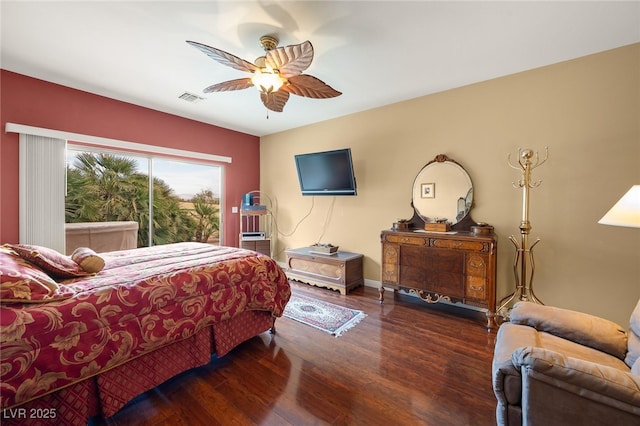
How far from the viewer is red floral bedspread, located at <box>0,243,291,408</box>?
1.23m

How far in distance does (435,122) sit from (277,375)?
3315 mm

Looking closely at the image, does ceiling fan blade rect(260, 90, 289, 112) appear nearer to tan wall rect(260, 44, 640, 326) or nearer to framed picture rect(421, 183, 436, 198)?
tan wall rect(260, 44, 640, 326)

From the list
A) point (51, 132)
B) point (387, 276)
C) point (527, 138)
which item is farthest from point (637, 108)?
point (51, 132)

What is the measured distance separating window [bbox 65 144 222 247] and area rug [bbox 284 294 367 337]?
7.62 ft

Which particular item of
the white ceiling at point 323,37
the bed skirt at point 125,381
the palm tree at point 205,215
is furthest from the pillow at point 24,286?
the palm tree at point 205,215

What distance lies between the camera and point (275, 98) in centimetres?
254

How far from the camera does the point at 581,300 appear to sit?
8.50ft

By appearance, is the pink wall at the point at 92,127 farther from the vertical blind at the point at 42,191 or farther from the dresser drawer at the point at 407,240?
the dresser drawer at the point at 407,240

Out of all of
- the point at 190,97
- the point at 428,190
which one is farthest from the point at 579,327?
the point at 190,97

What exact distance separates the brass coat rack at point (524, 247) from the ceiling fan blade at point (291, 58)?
90.0 inches

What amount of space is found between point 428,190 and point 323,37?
220cm

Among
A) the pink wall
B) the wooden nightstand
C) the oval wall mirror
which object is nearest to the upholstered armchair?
the oval wall mirror

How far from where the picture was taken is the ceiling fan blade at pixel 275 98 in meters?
2.48

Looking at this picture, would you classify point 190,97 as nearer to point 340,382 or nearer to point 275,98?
point 275,98
